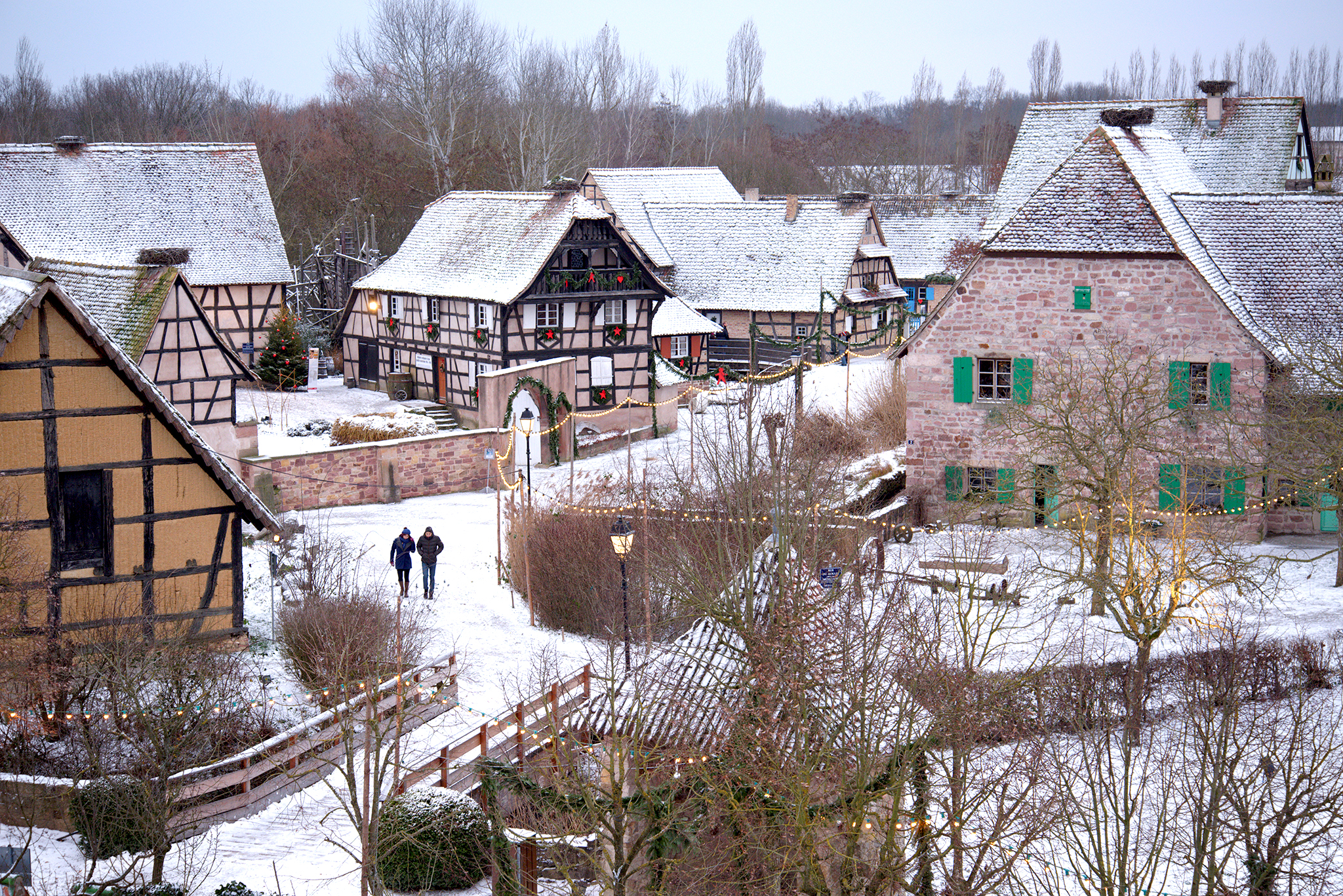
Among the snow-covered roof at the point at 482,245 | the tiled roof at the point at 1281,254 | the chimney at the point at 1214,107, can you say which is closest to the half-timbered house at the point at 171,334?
the snow-covered roof at the point at 482,245

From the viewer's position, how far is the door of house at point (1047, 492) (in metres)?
20.4

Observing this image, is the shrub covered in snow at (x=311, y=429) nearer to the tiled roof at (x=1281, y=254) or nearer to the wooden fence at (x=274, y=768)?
the wooden fence at (x=274, y=768)

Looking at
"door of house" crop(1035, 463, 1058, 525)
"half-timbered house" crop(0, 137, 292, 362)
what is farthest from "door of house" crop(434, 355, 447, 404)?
"door of house" crop(1035, 463, 1058, 525)

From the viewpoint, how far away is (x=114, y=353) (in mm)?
17953

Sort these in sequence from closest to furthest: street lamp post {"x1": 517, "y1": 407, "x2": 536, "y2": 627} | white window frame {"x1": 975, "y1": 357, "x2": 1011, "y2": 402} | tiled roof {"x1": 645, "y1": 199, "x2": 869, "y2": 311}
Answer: street lamp post {"x1": 517, "y1": 407, "x2": 536, "y2": 627}, white window frame {"x1": 975, "y1": 357, "x2": 1011, "y2": 402}, tiled roof {"x1": 645, "y1": 199, "x2": 869, "y2": 311}

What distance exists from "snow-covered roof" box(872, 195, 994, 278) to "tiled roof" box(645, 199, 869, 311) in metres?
8.22

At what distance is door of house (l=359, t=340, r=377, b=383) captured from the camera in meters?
40.3

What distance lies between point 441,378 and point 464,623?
16523 mm

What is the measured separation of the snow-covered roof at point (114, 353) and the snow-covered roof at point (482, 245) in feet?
52.0

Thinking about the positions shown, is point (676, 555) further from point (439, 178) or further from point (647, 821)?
point (439, 178)

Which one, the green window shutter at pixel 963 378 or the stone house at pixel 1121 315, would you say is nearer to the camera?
the stone house at pixel 1121 315

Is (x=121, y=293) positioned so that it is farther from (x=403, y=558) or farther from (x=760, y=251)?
(x=760, y=251)

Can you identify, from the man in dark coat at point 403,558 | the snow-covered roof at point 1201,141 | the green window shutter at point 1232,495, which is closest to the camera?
the man in dark coat at point 403,558

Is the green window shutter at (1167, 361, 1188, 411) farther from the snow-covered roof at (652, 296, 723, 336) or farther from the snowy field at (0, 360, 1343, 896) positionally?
the snow-covered roof at (652, 296, 723, 336)
